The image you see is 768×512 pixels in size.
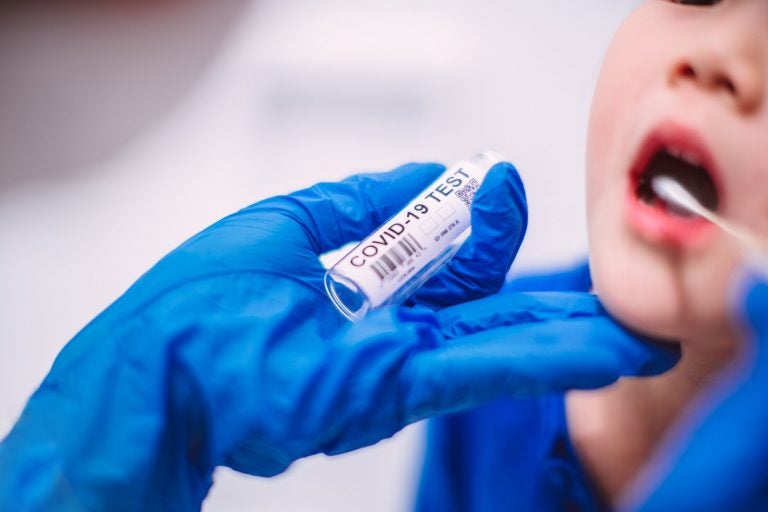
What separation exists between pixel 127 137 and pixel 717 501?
1.07m

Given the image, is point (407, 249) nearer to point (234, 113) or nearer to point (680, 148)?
point (680, 148)

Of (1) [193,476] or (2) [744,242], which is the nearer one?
(2) [744,242]

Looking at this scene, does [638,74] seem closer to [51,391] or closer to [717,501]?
[717,501]

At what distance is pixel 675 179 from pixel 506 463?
352 millimetres

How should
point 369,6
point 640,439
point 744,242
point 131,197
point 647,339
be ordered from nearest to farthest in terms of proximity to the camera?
1. point 744,242
2. point 647,339
3. point 640,439
4. point 131,197
5. point 369,6

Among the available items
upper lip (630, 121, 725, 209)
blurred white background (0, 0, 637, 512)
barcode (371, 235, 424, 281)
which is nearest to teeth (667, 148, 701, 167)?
upper lip (630, 121, 725, 209)

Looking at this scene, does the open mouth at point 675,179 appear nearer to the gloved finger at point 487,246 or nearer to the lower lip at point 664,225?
the lower lip at point 664,225

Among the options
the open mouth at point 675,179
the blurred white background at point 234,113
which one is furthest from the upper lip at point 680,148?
the blurred white background at point 234,113

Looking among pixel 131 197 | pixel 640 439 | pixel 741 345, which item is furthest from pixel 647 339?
pixel 131 197

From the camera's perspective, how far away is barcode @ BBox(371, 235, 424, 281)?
2.00 ft

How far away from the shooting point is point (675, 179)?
521 millimetres

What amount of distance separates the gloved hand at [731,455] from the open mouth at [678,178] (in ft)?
0.50

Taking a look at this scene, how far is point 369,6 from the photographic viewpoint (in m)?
1.24

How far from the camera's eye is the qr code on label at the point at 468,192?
2.13 feet
